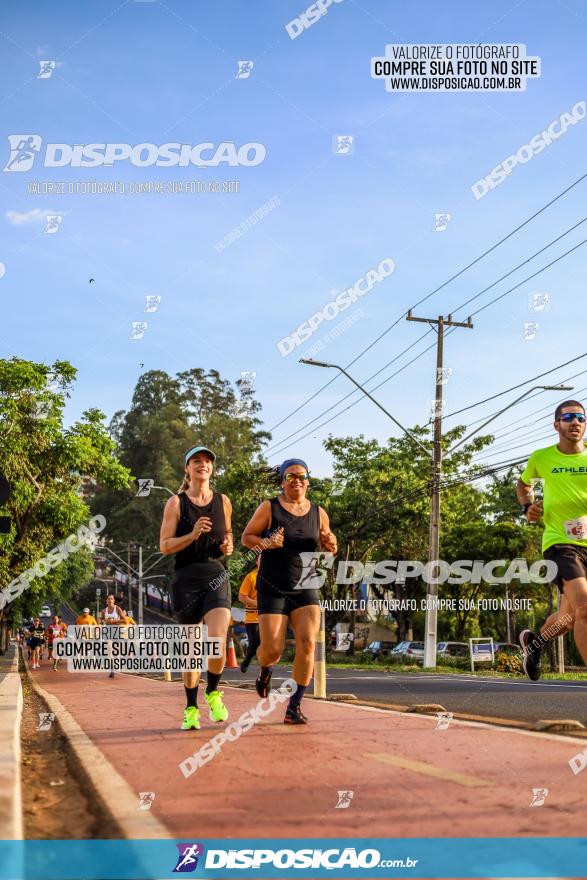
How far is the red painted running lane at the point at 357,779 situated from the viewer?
3797 millimetres

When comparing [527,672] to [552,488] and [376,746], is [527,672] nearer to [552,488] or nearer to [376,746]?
[552,488]

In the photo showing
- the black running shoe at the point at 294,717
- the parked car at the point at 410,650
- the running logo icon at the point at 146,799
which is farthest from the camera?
the parked car at the point at 410,650

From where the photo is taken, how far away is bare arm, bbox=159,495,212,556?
737 cm

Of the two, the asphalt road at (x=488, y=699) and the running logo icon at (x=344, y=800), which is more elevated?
the running logo icon at (x=344, y=800)

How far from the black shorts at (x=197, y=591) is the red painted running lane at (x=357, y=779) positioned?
875 millimetres

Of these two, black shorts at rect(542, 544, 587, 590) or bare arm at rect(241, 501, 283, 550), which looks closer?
black shorts at rect(542, 544, 587, 590)

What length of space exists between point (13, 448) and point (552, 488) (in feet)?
78.6

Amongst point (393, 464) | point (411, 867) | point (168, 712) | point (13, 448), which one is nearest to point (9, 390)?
point (13, 448)

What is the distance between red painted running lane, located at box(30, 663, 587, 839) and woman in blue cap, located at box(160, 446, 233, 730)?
29.7 inches

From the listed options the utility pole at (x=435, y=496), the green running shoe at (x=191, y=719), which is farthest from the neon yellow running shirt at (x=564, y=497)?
the utility pole at (x=435, y=496)

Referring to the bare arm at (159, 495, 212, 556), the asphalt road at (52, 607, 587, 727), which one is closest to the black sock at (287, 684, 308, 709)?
the bare arm at (159, 495, 212, 556)

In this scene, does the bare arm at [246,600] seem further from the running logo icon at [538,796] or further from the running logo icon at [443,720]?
the running logo icon at [538,796]

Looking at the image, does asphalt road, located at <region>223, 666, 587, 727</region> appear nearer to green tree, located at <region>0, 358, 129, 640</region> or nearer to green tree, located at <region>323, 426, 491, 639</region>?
green tree, located at <region>0, 358, 129, 640</region>

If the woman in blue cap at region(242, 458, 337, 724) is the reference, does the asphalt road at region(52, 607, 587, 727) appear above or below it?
below
